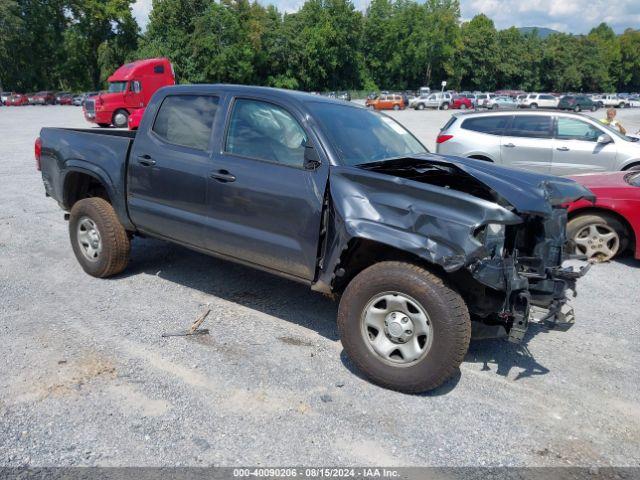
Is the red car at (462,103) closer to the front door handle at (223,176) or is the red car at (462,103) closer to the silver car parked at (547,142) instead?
the silver car parked at (547,142)

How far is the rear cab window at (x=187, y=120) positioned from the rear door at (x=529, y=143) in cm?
673

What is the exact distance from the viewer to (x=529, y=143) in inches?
379

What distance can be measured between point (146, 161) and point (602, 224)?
511 cm

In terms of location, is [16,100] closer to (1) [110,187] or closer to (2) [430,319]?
(1) [110,187]

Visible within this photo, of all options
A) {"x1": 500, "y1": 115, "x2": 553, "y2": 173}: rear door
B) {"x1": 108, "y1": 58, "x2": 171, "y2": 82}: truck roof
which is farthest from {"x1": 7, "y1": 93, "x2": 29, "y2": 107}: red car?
{"x1": 500, "y1": 115, "x2": 553, "y2": 173}: rear door

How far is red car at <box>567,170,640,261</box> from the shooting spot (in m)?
6.04

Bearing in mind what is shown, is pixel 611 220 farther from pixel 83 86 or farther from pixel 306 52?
pixel 83 86

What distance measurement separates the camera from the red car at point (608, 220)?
19.8 ft

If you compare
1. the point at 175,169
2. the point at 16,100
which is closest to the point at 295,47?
the point at 16,100

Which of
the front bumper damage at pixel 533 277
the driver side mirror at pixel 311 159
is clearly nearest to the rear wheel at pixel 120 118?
the driver side mirror at pixel 311 159

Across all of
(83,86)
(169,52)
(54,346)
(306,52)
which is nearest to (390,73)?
(306,52)

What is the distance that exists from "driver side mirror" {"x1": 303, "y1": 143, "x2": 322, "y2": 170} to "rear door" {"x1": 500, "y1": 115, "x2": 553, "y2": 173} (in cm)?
683

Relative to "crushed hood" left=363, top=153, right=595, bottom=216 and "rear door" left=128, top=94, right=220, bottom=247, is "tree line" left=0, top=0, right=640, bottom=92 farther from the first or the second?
"crushed hood" left=363, top=153, right=595, bottom=216

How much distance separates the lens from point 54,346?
3936mm
